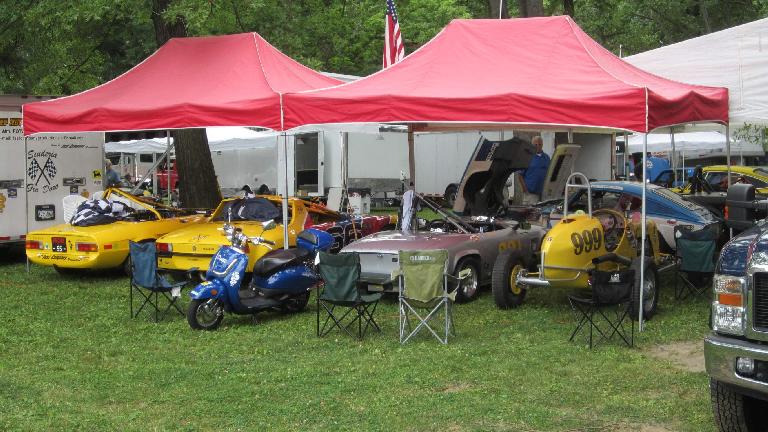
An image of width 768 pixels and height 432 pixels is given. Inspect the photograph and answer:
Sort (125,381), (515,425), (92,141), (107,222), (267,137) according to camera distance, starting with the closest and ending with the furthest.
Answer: (515,425) < (125,381) < (107,222) < (92,141) < (267,137)

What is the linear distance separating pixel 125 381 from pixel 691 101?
6723mm

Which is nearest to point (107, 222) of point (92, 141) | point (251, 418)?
point (92, 141)

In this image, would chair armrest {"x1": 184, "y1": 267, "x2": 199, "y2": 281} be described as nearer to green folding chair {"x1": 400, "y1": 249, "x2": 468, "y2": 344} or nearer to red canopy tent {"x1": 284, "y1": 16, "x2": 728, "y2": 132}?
red canopy tent {"x1": 284, "y1": 16, "x2": 728, "y2": 132}

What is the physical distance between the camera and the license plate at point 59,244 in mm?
13037

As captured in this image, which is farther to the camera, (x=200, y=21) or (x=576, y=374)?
(x=200, y=21)

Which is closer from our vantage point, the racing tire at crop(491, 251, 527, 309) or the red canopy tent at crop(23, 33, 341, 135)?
the racing tire at crop(491, 251, 527, 309)

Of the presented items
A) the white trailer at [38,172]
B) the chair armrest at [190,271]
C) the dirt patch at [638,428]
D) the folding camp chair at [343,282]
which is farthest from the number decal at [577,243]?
the white trailer at [38,172]

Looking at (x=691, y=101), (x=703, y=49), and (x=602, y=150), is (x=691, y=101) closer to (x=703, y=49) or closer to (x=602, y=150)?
(x=703, y=49)

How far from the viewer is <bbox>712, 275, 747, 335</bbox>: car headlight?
542 centimetres

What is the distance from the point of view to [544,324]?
9.92 m

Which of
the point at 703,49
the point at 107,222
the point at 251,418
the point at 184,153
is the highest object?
the point at 703,49

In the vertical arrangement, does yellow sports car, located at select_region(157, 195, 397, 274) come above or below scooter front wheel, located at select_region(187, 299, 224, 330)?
above

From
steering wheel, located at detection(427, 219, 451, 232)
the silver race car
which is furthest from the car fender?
steering wheel, located at detection(427, 219, 451, 232)

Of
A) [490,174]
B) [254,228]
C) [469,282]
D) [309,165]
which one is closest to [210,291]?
[254,228]
